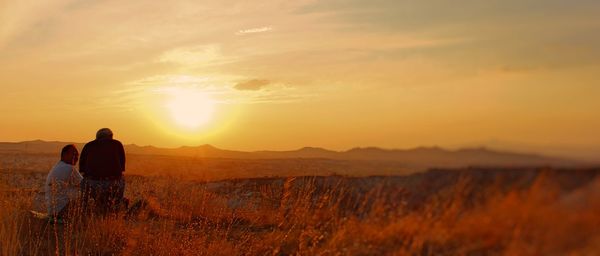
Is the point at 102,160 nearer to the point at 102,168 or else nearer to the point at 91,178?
the point at 102,168

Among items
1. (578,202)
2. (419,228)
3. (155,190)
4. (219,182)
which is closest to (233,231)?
(155,190)

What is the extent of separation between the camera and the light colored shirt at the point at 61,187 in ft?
A: 28.7

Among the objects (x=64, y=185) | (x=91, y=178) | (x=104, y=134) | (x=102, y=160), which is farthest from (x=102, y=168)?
(x=64, y=185)

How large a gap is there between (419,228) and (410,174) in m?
0.58

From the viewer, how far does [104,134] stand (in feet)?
32.3

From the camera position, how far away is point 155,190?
12766 millimetres

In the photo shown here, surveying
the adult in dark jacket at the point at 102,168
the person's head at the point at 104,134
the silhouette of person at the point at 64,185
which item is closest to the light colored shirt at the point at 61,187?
the silhouette of person at the point at 64,185

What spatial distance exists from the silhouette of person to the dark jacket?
28 centimetres

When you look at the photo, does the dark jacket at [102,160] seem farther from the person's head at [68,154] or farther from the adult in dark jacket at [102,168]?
the person's head at [68,154]

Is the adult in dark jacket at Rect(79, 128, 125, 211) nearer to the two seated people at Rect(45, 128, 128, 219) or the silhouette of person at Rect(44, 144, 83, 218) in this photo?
the two seated people at Rect(45, 128, 128, 219)

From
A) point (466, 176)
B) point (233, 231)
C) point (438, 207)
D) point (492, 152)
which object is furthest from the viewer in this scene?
point (233, 231)

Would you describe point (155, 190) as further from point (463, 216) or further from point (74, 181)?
point (463, 216)

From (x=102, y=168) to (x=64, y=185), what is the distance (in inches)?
31.7

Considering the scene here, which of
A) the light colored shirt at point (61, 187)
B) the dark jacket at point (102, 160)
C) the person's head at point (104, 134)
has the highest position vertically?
the person's head at point (104, 134)
